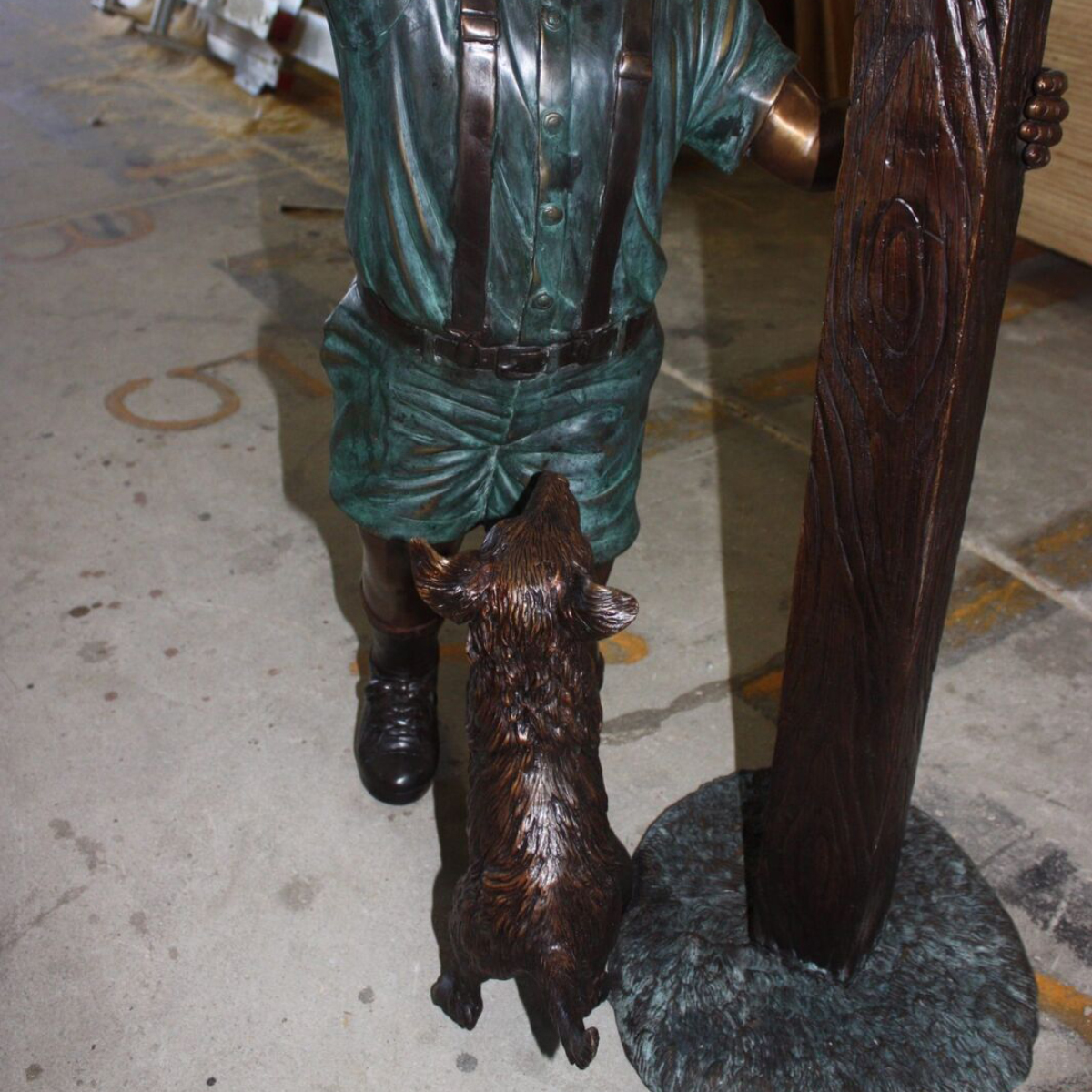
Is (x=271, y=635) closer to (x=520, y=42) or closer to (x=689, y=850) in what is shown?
(x=689, y=850)

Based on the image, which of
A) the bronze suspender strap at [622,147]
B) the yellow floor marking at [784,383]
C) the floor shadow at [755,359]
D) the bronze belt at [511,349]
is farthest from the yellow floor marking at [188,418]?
the bronze suspender strap at [622,147]

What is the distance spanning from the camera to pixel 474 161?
6.55 feet

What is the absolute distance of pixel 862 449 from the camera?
1887 millimetres

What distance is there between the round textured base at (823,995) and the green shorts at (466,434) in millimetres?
699

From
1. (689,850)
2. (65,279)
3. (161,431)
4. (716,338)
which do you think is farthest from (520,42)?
(65,279)

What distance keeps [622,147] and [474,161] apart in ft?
0.75

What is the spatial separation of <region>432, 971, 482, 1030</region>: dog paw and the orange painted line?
1051 millimetres

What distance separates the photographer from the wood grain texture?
16.1ft

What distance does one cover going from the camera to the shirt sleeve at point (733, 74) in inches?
83.3

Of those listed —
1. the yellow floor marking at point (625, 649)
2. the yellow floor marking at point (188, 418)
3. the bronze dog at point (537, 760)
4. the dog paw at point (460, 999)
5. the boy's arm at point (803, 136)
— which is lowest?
the yellow floor marking at point (188, 418)

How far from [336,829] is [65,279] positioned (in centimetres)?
Answer: 319

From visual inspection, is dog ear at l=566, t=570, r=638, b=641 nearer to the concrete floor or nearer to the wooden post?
the wooden post

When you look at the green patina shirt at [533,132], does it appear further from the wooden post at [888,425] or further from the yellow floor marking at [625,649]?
the yellow floor marking at [625,649]

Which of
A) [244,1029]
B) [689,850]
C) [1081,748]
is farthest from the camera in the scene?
[1081,748]
